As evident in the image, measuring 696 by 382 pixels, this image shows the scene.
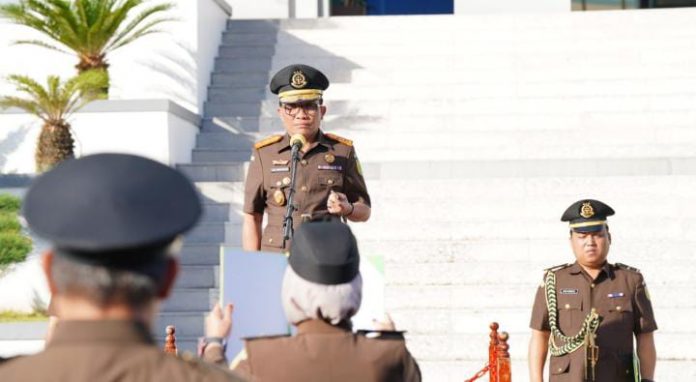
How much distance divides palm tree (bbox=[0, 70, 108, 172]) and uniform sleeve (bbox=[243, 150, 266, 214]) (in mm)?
7067

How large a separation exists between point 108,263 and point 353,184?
204 inches

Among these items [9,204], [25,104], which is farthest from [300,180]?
[25,104]

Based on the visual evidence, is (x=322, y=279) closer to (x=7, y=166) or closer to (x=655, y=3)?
(x=7, y=166)

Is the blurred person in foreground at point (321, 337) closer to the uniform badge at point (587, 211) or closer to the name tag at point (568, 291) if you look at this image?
the name tag at point (568, 291)

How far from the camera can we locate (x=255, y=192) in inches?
306

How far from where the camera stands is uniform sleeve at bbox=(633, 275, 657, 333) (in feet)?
24.5

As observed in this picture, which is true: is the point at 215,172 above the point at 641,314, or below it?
above

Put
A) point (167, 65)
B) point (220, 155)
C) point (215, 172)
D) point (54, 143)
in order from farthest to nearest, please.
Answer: point (167, 65)
point (220, 155)
point (215, 172)
point (54, 143)

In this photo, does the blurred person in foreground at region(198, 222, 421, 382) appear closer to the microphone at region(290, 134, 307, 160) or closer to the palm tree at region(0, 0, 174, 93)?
the microphone at region(290, 134, 307, 160)

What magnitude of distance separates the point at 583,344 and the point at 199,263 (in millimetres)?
6688

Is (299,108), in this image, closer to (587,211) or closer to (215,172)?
(587,211)

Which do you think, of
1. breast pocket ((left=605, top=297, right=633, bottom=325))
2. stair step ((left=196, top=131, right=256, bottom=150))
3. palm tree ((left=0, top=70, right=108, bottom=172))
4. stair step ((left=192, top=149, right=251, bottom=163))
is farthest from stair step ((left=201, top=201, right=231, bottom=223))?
breast pocket ((left=605, top=297, right=633, bottom=325))

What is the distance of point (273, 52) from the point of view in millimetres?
18703

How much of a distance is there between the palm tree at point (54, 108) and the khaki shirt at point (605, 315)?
315 inches
